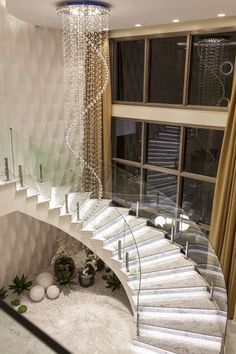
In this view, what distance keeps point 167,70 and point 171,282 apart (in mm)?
4784

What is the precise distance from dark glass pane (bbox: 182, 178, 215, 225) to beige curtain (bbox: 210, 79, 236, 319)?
73cm

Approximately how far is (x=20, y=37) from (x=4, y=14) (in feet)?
1.97

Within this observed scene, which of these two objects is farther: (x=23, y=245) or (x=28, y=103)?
(x=23, y=245)

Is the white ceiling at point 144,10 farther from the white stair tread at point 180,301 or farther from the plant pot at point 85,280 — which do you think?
the plant pot at point 85,280

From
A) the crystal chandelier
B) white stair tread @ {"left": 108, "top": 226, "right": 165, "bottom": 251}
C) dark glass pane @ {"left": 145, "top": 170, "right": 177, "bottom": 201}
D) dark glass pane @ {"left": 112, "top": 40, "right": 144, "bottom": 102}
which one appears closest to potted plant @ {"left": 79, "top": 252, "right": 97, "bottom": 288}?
white stair tread @ {"left": 108, "top": 226, "right": 165, "bottom": 251}

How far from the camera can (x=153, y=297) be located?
7117 millimetres

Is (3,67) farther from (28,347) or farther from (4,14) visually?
(28,347)

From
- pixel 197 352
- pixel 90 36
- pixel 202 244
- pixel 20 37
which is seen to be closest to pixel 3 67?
pixel 20 37

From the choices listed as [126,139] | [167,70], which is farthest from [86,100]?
[167,70]

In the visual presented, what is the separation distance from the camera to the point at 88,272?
9430 mm

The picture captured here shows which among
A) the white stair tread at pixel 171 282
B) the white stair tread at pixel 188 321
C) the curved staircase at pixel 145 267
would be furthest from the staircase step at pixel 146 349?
the white stair tread at pixel 171 282

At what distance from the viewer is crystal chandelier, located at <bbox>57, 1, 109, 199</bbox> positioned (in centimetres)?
895

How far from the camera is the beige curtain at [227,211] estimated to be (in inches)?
287

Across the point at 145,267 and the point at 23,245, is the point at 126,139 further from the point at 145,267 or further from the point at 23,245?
the point at 23,245
